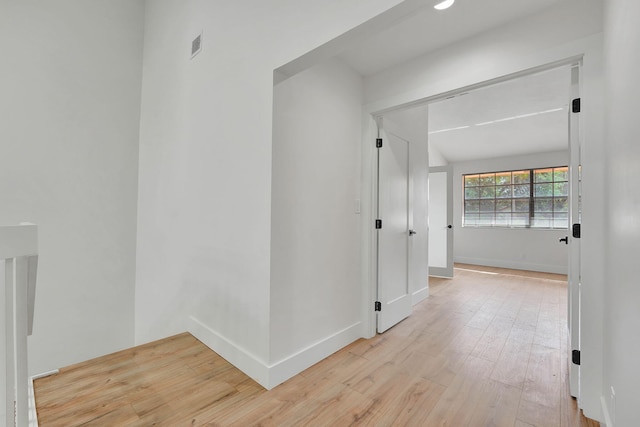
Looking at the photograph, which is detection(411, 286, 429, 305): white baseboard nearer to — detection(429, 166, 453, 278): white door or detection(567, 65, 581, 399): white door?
detection(429, 166, 453, 278): white door

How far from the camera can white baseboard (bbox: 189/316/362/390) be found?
6.42ft

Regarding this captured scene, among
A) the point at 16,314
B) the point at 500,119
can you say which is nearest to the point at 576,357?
the point at 16,314

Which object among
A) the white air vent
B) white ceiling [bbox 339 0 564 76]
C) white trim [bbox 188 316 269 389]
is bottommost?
white trim [bbox 188 316 269 389]

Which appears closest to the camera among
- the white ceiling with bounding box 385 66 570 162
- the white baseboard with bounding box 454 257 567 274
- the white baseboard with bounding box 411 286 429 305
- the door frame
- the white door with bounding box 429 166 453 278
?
the door frame

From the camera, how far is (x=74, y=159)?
3.46 m

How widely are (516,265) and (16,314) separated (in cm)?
782

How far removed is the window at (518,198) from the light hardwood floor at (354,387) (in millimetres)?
4353

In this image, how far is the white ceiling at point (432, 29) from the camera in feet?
6.09

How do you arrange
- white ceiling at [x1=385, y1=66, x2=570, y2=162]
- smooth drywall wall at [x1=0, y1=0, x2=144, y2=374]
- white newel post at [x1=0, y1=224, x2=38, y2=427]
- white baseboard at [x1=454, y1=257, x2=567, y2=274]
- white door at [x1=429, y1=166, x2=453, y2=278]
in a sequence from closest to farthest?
white newel post at [x1=0, y1=224, x2=38, y2=427], smooth drywall wall at [x1=0, y1=0, x2=144, y2=374], white ceiling at [x1=385, y1=66, x2=570, y2=162], white door at [x1=429, y1=166, x2=453, y2=278], white baseboard at [x1=454, y1=257, x2=567, y2=274]

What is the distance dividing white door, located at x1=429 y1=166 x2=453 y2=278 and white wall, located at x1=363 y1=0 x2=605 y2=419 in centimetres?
350

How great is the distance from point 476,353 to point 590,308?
1.07m

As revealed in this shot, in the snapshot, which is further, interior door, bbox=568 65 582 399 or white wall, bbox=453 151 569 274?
white wall, bbox=453 151 569 274

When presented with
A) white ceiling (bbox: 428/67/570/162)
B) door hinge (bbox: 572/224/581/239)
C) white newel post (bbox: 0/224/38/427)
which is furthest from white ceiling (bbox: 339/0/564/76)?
white newel post (bbox: 0/224/38/427)

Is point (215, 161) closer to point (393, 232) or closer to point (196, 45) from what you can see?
point (196, 45)
